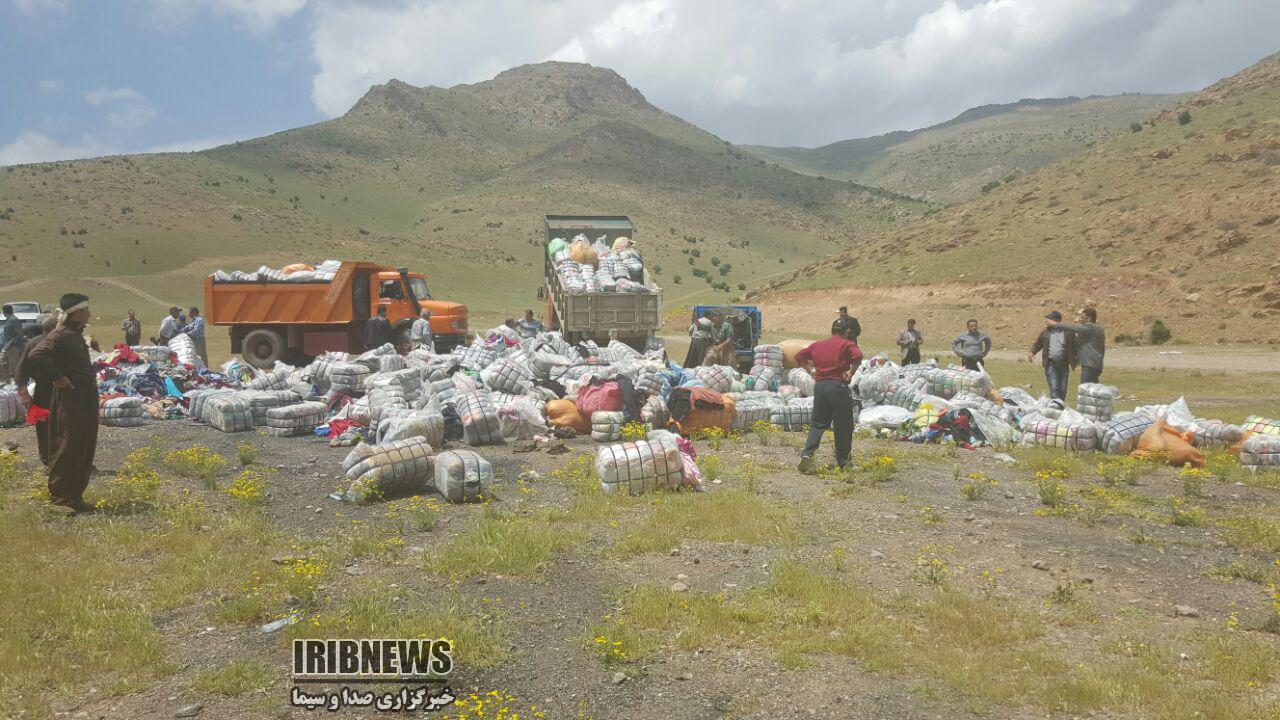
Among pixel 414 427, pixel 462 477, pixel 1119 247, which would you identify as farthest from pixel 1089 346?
pixel 1119 247

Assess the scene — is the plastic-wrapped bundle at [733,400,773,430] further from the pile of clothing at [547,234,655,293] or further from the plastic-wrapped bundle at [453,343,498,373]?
the pile of clothing at [547,234,655,293]

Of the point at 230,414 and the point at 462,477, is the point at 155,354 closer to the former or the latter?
the point at 230,414

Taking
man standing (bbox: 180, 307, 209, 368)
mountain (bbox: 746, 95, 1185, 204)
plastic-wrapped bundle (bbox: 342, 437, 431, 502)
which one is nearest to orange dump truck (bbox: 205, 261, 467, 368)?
man standing (bbox: 180, 307, 209, 368)

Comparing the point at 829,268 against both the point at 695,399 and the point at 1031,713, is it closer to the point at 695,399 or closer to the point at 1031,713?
the point at 695,399

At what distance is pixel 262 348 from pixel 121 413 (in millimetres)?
8102

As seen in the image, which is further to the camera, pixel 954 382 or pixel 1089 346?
pixel 954 382

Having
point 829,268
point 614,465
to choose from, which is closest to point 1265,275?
point 829,268

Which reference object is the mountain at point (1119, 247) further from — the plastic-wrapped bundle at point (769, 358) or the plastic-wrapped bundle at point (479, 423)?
the plastic-wrapped bundle at point (479, 423)

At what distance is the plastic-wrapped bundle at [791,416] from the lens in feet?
37.5

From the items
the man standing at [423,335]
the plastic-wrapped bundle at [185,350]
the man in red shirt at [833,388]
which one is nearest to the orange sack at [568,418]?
the man in red shirt at [833,388]

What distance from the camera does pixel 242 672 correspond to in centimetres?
402

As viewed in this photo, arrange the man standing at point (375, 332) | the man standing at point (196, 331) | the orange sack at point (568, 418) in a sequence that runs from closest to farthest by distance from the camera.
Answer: the orange sack at point (568, 418)
the man standing at point (375, 332)
the man standing at point (196, 331)

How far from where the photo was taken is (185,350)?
1673 cm

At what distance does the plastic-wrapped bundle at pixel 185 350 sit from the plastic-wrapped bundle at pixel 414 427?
8.32 m
